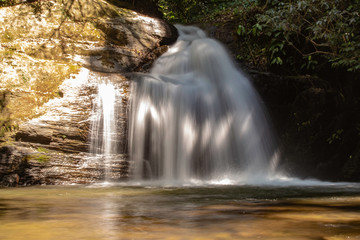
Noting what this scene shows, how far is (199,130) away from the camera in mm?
6816

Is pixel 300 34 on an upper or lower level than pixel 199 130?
upper

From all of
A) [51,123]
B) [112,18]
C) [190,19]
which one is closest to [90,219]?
[51,123]

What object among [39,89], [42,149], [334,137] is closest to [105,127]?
[42,149]

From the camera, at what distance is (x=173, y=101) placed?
678 centimetres

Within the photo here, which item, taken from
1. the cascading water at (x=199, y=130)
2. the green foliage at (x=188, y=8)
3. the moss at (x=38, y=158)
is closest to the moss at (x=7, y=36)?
the cascading water at (x=199, y=130)

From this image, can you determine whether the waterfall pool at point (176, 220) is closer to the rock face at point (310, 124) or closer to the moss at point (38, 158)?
the moss at point (38, 158)

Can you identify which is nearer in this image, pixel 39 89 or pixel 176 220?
pixel 176 220

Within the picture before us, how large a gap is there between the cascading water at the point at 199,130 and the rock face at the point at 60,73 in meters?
0.38

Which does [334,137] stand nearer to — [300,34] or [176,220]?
[300,34]

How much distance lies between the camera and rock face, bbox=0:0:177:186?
5.66 metres

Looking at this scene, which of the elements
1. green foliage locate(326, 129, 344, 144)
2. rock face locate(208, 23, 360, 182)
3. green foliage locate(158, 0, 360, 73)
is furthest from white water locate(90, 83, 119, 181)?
green foliage locate(326, 129, 344, 144)

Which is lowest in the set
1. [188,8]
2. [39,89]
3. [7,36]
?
[39,89]

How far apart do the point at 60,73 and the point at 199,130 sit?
262 centimetres

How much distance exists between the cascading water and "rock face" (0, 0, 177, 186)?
378mm
